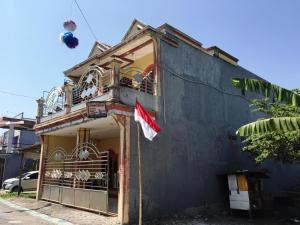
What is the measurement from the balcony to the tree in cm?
381

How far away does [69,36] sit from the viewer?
1143 cm

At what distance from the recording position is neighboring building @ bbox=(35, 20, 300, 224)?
1105 centimetres

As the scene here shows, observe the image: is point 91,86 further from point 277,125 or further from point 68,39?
point 277,125

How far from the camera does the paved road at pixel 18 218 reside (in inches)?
415

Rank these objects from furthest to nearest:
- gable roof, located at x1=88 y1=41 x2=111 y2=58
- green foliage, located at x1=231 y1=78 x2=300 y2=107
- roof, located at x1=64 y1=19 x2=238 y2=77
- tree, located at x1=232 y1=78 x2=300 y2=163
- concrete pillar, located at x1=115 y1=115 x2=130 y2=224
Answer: gable roof, located at x1=88 y1=41 x2=111 y2=58
roof, located at x1=64 y1=19 x2=238 y2=77
concrete pillar, located at x1=115 y1=115 x2=130 y2=224
green foliage, located at x1=231 y1=78 x2=300 y2=107
tree, located at x1=232 y1=78 x2=300 y2=163

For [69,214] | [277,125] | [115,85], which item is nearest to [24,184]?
[69,214]

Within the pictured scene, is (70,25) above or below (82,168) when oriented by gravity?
above

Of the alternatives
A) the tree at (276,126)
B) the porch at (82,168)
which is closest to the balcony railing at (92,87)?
the porch at (82,168)

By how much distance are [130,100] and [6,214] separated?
6.78m

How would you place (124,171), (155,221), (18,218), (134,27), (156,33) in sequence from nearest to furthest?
(124,171)
(155,221)
(18,218)
(156,33)
(134,27)

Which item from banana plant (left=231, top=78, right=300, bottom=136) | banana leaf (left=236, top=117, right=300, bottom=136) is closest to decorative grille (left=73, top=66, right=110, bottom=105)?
banana plant (left=231, top=78, right=300, bottom=136)

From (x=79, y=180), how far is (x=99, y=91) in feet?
13.0

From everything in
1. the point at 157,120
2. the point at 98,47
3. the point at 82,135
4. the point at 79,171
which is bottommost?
the point at 79,171

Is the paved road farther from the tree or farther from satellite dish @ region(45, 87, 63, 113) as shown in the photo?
the tree
